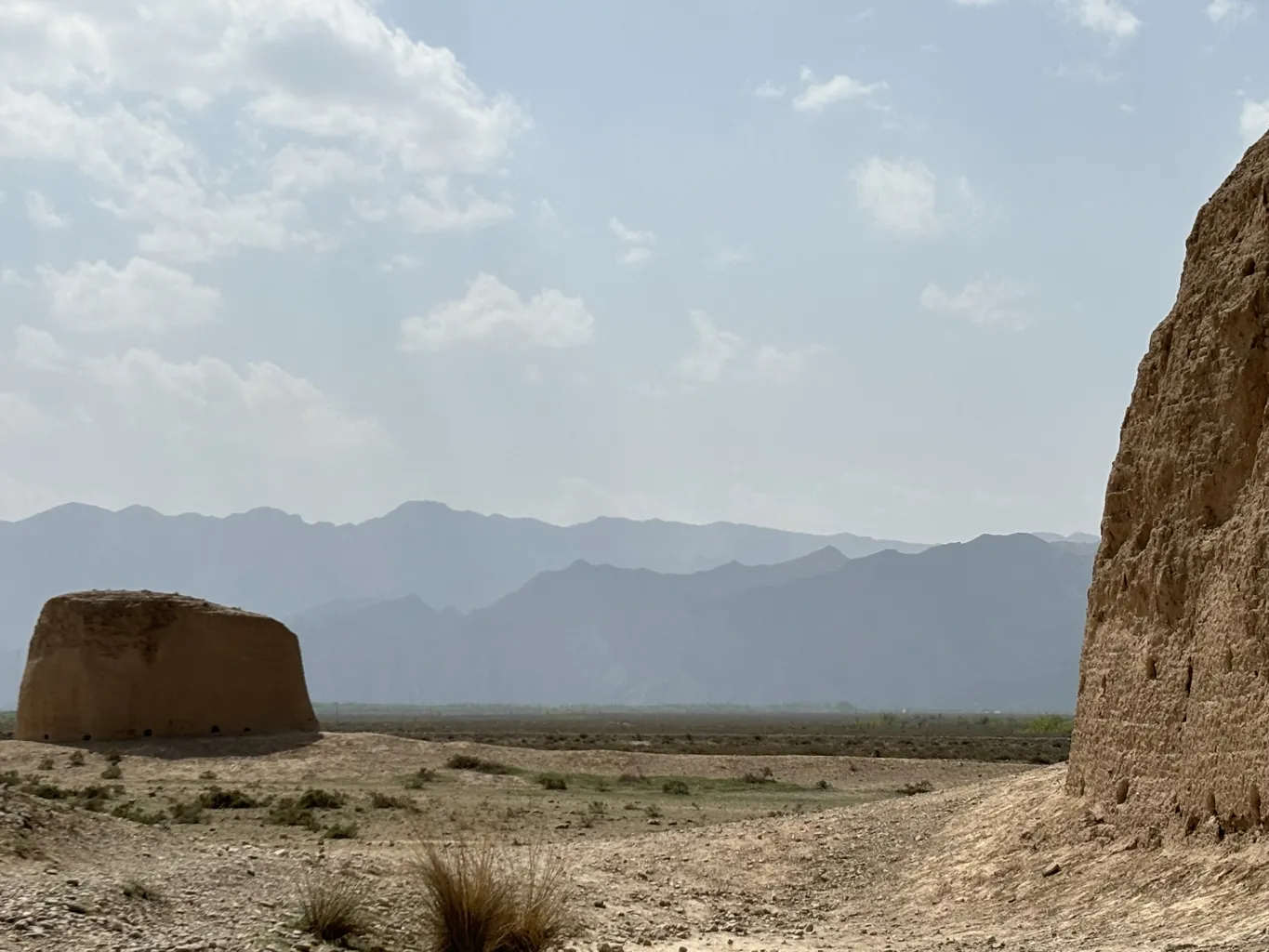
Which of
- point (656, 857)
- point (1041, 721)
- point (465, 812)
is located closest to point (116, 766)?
point (465, 812)

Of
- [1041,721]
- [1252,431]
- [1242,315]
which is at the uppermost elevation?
[1242,315]

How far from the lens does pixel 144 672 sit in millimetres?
34406

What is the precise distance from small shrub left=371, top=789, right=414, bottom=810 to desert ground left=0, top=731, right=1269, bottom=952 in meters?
0.11

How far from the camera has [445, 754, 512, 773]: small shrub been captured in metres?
32.3

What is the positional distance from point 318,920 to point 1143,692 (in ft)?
26.2

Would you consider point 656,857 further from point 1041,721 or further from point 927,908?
point 1041,721

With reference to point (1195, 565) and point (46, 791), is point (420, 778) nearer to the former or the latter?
point (46, 791)

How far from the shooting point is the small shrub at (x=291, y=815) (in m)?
20.2

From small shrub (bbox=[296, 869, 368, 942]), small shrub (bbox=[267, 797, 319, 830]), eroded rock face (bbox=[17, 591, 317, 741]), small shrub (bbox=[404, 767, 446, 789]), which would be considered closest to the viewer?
small shrub (bbox=[296, 869, 368, 942])

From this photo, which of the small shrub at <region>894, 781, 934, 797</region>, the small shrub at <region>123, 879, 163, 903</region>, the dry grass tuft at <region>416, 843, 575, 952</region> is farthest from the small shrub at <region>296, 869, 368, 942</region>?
the small shrub at <region>894, 781, 934, 797</region>

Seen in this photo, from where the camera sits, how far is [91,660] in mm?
34500

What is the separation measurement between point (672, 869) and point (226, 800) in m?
11.3

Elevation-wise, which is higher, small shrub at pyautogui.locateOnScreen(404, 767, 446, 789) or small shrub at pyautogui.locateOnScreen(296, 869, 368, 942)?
small shrub at pyautogui.locateOnScreen(296, 869, 368, 942)

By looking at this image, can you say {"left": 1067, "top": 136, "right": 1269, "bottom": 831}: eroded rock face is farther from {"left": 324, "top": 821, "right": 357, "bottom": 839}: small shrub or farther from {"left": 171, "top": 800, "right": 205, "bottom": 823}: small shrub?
{"left": 171, "top": 800, "right": 205, "bottom": 823}: small shrub
